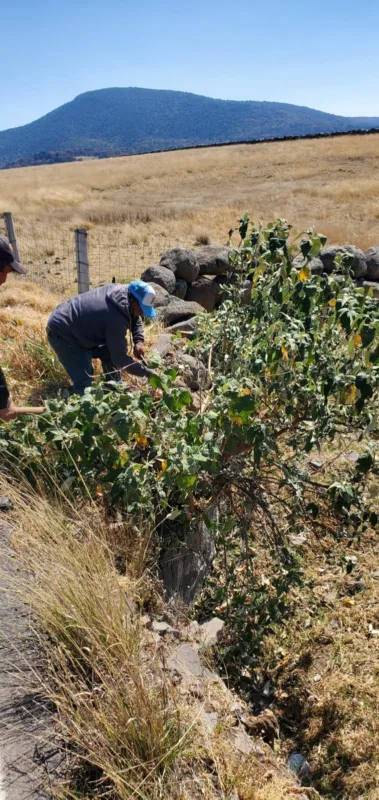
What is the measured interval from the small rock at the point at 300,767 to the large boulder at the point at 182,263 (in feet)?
23.9

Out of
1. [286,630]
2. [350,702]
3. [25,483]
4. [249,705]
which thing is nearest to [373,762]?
[350,702]

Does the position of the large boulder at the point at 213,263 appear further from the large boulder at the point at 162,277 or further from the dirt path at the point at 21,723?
the dirt path at the point at 21,723

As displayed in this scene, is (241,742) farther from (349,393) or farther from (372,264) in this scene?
(372,264)

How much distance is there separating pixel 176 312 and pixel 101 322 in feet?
9.54

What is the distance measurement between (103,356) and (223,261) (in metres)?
5.12

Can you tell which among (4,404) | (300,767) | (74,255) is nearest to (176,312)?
(4,404)

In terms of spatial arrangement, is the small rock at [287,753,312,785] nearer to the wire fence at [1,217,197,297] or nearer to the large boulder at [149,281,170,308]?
the large boulder at [149,281,170,308]

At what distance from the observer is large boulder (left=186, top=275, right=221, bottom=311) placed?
950 cm

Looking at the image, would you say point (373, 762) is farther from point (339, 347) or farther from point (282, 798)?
point (339, 347)

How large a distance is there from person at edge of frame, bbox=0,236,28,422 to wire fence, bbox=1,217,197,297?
646cm

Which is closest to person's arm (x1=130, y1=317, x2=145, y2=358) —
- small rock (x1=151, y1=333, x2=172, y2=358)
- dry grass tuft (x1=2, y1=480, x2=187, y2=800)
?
small rock (x1=151, y1=333, x2=172, y2=358)

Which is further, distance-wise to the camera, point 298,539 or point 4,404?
point 298,539

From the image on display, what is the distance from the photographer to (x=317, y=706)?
3273mm

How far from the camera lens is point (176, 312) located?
24.2 ft
